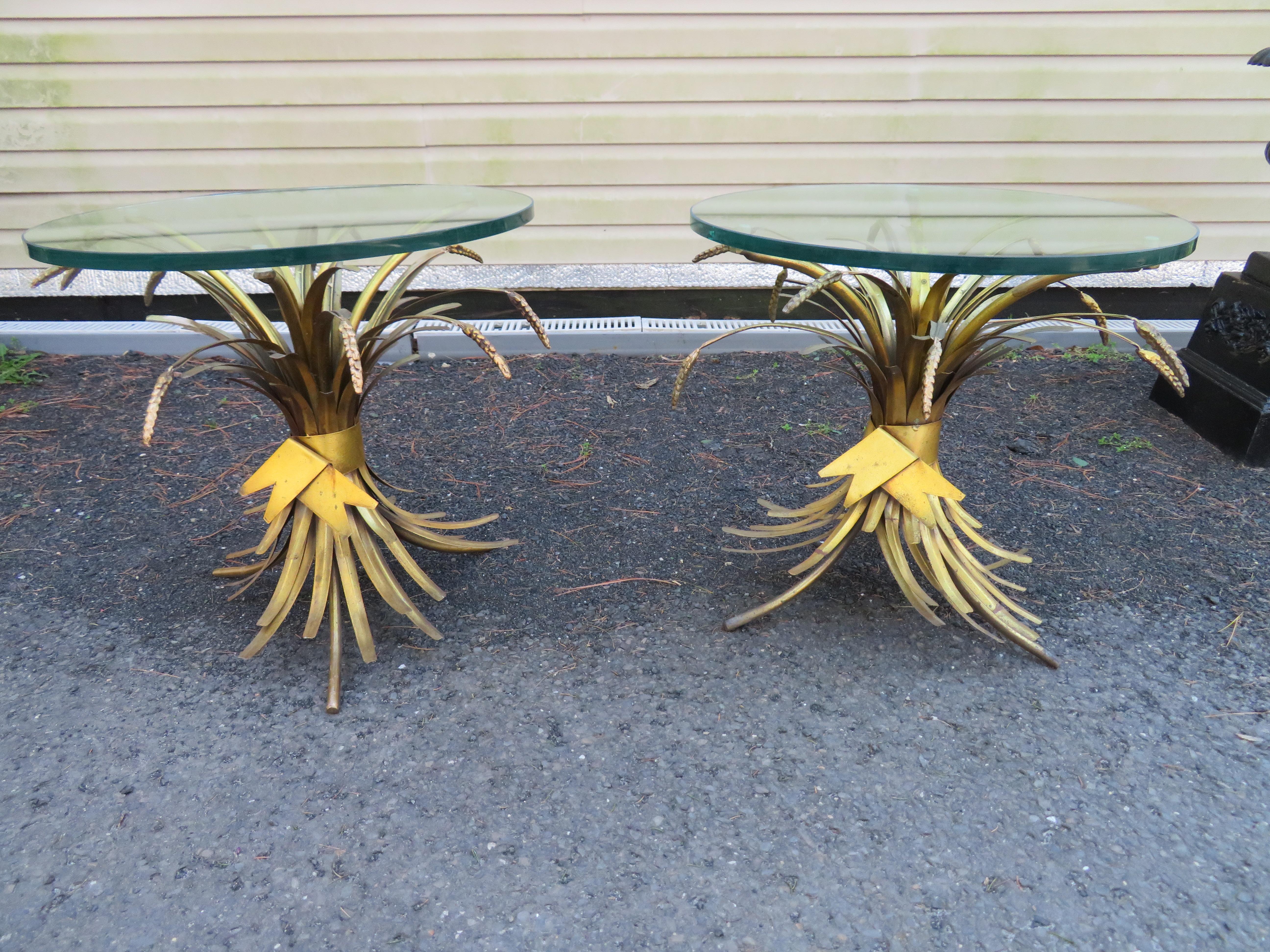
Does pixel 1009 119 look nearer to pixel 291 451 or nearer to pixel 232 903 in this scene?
pixel 291 451

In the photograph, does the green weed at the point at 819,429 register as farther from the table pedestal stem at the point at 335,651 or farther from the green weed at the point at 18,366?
the green weed at the point at 18,366

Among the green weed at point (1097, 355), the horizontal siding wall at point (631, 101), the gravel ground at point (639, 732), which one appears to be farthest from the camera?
the green weed at point (1097, 355)

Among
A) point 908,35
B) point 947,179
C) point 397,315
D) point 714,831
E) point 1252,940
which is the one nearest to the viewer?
Result: point 1252,940

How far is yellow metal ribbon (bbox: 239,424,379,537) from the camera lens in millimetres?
1943

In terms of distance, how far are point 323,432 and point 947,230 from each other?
150cm

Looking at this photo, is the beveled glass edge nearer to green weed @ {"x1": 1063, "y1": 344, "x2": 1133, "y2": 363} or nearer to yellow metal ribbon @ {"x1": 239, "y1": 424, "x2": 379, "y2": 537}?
yellow metal ribbon @ {"x1": 239, "y1": 424, "x2": 379, "y2": 537}

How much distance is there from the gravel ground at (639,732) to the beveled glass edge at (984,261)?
0.98m

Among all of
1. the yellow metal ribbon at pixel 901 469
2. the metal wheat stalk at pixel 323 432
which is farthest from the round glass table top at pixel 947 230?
Answer: the metal wheat stalk at pixel 323 432

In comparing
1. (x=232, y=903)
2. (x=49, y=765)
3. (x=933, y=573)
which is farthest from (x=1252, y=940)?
(x=49, y=765)

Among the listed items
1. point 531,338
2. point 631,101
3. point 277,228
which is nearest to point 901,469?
point 277,228

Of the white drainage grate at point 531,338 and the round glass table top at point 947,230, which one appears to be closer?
the round glass table top at point 947,230

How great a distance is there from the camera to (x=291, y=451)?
196 centimetres

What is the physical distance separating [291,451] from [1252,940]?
82.3 inches

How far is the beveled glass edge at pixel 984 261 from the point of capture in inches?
61.0
